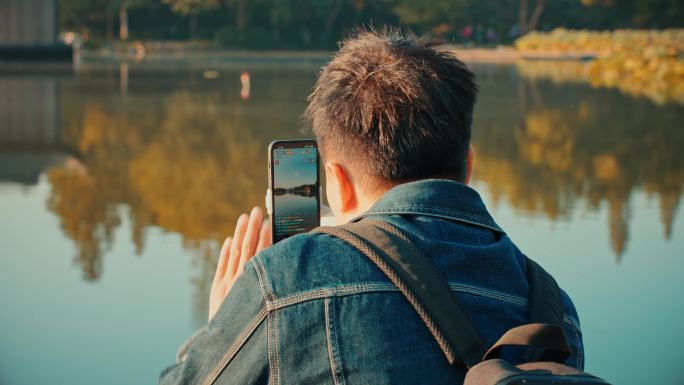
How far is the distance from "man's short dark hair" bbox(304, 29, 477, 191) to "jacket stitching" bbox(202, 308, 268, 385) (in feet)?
1.29

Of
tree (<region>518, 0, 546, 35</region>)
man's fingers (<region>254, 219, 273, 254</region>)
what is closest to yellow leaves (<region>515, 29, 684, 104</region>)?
man's fingers (<region>254, 219, 273, 254</region>)

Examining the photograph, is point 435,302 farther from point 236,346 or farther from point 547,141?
point 547,141

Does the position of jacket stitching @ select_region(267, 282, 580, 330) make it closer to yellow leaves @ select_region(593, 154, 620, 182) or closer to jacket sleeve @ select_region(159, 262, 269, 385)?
jacket sleeve @ select_region(159, 262, 269, 385)

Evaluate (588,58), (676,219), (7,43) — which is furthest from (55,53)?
(676,219)

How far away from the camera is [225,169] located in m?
9.88

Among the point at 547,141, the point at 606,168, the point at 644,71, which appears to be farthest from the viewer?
the point at 644,71

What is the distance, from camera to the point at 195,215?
750 cm

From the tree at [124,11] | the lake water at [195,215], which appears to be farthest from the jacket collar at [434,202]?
the tree at [124,11]

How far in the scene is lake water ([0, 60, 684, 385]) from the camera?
4.68 metres

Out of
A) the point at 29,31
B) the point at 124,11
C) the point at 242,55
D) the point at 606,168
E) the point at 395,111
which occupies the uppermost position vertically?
the point at 395,111

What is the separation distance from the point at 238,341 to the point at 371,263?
0.23 meters

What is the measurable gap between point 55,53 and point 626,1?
1392 inches

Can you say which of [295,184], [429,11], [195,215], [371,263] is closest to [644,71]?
[195,215]

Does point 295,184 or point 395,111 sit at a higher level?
point 395,111
